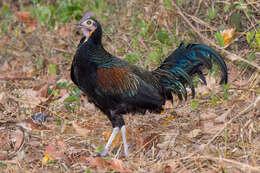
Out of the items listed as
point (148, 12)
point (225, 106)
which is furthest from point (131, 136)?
point (148, 12)

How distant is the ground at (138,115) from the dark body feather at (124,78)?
341 mm

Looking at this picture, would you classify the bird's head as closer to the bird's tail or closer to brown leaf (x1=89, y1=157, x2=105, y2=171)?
the bird's tail

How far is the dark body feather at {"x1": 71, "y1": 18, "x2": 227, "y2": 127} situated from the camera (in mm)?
4270

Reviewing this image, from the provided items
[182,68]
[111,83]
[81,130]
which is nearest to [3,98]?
[81,130]

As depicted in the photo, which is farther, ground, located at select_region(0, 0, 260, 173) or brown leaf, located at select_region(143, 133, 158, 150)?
brown leaf, located at select_region(143, 133, 158, 150)

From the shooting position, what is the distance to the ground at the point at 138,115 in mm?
4129

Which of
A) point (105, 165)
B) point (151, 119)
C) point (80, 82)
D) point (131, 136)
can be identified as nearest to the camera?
point (105, 165)

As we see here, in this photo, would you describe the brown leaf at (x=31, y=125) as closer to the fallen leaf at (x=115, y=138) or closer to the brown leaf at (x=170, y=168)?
the fallen leaf at (x=115, y=138)

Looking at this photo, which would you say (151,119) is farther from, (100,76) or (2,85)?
(2,85)

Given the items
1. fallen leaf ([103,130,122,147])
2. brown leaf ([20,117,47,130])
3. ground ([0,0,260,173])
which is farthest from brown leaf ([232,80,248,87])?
brown leaf ([20,117,47,130])

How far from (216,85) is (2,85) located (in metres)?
3.28

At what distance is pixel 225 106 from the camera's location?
16.2 ft

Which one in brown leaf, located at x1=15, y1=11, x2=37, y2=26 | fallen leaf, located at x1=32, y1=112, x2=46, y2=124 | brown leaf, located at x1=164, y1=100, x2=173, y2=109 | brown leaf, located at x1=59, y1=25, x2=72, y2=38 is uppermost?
brown leaf, located at x1=15, y1=11, x2=37, y2=26

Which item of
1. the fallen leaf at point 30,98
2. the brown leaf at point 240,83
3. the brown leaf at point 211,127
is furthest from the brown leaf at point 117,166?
the brown leaf at point 240,83
